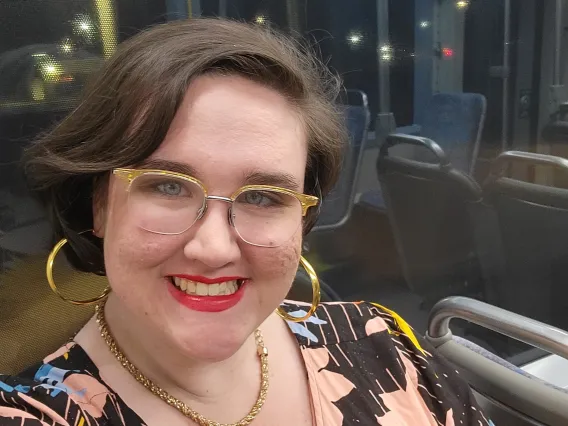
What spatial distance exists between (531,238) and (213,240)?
183 cm

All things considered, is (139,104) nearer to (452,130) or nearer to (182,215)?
(182,215)

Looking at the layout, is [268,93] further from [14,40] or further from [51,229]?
[14,40]

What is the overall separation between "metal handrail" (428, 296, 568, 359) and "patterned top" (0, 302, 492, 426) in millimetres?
252

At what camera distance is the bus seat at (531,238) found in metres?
2.10

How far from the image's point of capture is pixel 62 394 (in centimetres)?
76

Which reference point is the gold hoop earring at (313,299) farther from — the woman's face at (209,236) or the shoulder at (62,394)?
the shoulder at (62,394)

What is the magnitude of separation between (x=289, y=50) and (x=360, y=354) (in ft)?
1.85

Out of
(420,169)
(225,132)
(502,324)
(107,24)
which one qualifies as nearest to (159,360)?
(225,132)

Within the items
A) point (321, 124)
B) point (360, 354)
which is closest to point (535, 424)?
point (360, 354)

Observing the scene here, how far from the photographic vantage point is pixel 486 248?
2.36m

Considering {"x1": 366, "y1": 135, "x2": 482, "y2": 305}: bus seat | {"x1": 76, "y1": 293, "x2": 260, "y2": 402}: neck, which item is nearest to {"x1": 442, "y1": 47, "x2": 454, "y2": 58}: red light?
{"x1": 366, "y1": 135, "x2": 482, "y2": 305}: bus seat

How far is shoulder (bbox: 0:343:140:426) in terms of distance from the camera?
73cm

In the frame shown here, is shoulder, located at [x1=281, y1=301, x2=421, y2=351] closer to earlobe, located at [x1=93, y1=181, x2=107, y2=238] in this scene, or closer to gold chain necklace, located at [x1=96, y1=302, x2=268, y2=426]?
gold chain necklace, located at [x1=96, y1=302, x2=268, y2=426]

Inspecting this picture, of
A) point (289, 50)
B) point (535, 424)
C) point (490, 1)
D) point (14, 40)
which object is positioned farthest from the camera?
point (490, 1)
